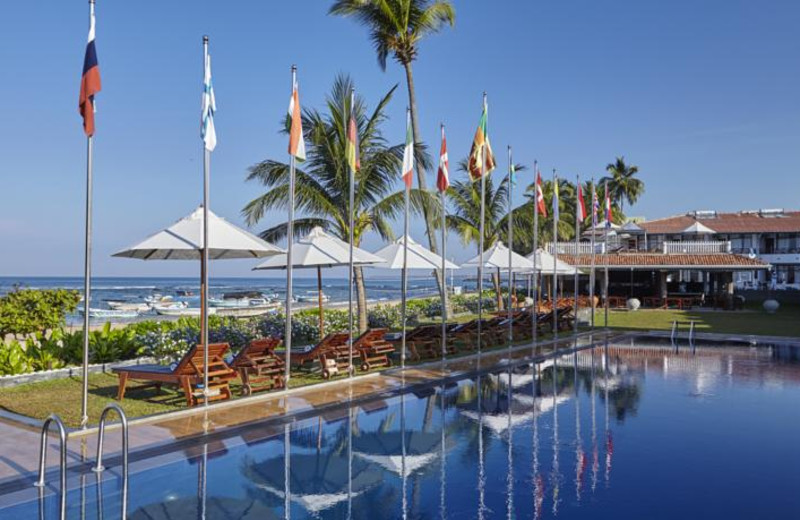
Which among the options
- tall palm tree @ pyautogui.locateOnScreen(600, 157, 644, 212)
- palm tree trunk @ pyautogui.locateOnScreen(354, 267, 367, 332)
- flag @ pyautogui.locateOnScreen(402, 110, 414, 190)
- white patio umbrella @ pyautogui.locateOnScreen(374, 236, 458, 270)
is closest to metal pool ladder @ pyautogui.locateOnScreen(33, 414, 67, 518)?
flag @ pyautogui.locateOnScreen(402, 110, 414, 190)

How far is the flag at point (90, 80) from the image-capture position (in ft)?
27.8

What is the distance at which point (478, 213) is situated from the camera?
109 ft

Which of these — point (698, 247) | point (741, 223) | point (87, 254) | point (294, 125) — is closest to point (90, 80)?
point (87, 254)

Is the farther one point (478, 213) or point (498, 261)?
point (478, 213)

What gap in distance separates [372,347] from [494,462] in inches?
261

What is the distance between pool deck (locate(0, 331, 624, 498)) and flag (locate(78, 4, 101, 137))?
384 cm

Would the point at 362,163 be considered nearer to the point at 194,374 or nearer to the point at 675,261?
the point at 194,374

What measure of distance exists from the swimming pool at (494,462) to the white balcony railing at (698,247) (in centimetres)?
2647

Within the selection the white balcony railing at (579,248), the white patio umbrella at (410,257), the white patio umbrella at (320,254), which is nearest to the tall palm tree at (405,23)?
the white patio umbrella at (410,257)

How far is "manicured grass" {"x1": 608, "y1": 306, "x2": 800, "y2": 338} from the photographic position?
2392 centimetres

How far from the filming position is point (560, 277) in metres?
40.4

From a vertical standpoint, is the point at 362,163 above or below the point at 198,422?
above

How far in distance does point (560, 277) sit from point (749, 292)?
59.4 ft

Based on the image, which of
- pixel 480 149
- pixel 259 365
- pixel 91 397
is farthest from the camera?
pixel 480 149
